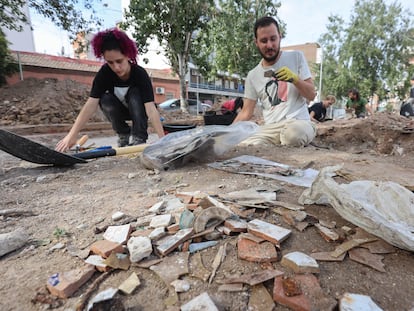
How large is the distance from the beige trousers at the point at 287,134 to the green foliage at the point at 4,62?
9.90 meters

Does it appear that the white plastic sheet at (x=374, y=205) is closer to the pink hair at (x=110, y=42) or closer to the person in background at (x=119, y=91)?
the person in background at (x=119, y=91)

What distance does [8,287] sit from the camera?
31.7 inches

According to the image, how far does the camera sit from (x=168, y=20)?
28.8 ft

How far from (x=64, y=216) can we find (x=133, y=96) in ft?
6.22

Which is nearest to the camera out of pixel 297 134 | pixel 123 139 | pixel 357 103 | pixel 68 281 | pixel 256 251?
pixel 68 281

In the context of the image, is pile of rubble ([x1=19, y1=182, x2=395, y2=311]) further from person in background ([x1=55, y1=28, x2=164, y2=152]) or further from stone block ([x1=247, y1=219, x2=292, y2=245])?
person in background ([x1=55, y1=28, x2=164, y2=152])

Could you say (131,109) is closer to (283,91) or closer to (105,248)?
(283,91)

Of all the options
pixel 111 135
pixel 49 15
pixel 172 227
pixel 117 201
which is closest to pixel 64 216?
pixel 117 201

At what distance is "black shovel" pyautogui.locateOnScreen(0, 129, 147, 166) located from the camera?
6.69 feet

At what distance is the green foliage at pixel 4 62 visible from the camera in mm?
8852

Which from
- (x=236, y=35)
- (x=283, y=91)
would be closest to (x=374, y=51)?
(x=236, y=35)

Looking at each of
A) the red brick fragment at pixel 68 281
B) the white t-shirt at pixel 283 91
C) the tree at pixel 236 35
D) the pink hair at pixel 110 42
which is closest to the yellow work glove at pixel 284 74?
the white t-shirt at pixel 283 91

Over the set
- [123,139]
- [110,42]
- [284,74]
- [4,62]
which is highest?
[4,62]

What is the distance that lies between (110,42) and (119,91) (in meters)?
0.60
